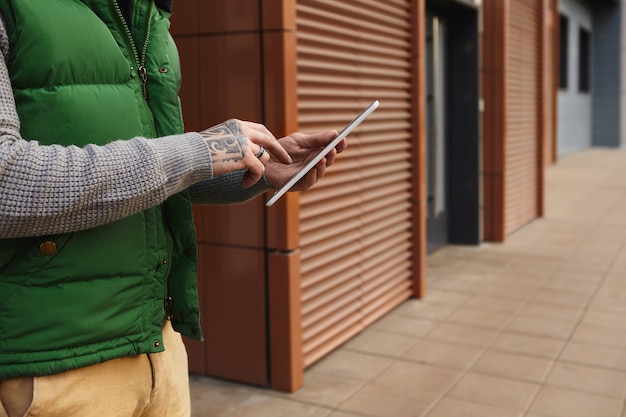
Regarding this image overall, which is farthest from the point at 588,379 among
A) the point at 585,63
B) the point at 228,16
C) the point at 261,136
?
the point at 585,63

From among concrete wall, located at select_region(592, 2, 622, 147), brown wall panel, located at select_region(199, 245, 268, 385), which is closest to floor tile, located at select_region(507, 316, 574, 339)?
brown wall panel, located at select_region(199, 245, 268, 385)

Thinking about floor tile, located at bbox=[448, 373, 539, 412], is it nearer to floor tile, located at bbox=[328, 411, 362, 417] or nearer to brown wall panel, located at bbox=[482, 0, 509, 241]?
floor tile, located at bbox=[328, 411, 362, 417]

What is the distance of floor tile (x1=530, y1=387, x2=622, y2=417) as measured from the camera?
368cm

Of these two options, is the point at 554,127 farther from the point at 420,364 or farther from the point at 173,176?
the point at 173,176

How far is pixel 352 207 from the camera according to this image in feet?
15.9

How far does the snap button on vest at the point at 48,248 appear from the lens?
129cm

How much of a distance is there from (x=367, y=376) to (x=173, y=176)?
3.15 m

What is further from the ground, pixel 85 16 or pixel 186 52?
pixel 186 52

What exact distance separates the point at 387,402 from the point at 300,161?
2456 millimetres

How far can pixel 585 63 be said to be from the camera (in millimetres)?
25391

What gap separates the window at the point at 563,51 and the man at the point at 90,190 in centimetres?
2153

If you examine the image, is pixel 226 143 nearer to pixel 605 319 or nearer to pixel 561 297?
pixel 605 319

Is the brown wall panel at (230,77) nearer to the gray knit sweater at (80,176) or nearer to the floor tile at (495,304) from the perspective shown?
the gray knit sweater at (80,176)

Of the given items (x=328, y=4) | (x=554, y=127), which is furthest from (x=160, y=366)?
(x=554, y=127)
